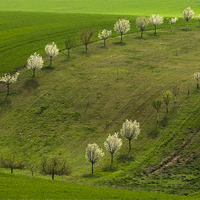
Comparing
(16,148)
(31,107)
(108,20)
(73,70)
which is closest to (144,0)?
(108,20)

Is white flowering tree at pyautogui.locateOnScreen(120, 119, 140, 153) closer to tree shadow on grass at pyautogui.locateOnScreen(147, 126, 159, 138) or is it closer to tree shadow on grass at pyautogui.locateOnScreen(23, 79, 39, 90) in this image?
tree shadow on grass at pyautogui.locateOnScreen(147, 126, 159, 138)

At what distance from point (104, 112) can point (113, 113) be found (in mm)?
1798

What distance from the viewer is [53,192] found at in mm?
38469

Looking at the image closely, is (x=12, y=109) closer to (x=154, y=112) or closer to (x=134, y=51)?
(x=154, y=112)

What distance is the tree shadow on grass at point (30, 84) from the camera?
77.1 meters

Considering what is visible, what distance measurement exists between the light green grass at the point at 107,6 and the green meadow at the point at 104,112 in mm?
39248

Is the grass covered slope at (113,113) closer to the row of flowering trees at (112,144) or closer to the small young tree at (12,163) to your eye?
the row of flowering trees at (112,144)

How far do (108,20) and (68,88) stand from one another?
5444 cm

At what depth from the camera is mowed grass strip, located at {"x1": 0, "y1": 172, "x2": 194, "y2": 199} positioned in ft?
121

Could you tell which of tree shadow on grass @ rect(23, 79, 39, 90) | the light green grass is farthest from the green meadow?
the light green grass

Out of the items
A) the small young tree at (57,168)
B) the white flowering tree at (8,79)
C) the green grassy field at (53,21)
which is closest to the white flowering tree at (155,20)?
the green grassy field at (53,21)

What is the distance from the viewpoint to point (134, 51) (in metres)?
94.3

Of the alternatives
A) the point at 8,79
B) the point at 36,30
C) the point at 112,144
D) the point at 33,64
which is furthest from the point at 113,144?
the point at 36,30

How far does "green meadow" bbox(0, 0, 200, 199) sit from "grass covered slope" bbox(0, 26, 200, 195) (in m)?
0.16
